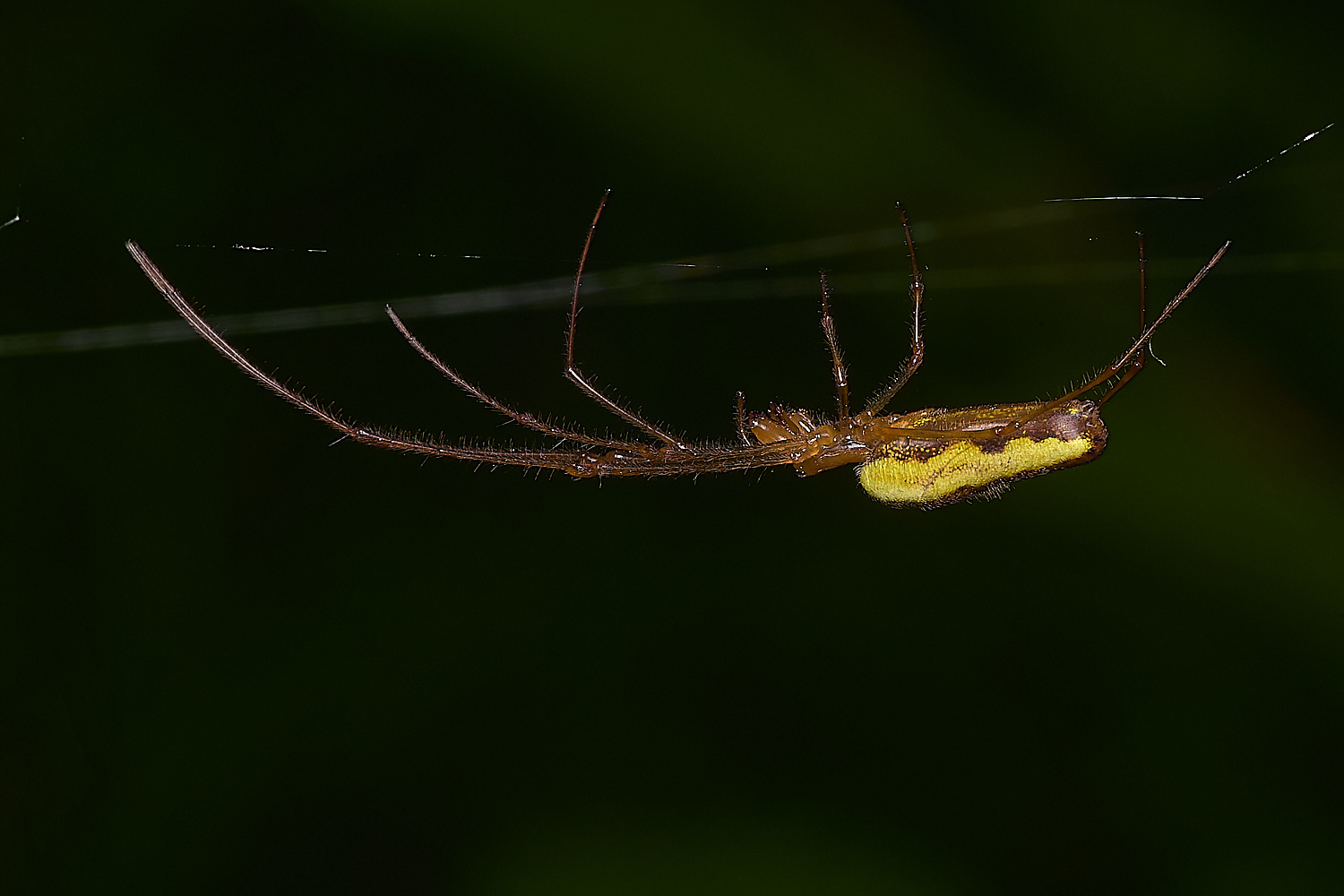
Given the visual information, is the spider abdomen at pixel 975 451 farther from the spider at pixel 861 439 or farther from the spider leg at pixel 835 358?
the spider leg at pixel 835 358

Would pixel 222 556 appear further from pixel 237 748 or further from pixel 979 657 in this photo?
pixel 979 657

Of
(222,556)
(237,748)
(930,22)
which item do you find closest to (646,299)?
(930,22)

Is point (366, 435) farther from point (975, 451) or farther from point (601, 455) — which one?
point (975, 451)

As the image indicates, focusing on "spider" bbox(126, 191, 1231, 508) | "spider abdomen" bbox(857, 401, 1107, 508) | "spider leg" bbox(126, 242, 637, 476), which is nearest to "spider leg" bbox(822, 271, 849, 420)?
"spider" bbox(126, 191, 1231, 508)

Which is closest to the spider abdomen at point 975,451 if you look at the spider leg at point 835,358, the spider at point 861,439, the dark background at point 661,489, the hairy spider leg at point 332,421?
the spider at point 861,439

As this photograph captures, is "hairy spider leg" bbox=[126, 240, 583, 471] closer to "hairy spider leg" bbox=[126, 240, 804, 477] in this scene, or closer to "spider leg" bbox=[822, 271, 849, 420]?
"hairy spider leg" bbox=[126, 240, 804, 477]

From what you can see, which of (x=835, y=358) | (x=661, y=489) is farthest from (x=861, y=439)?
(x=661, y=489)
